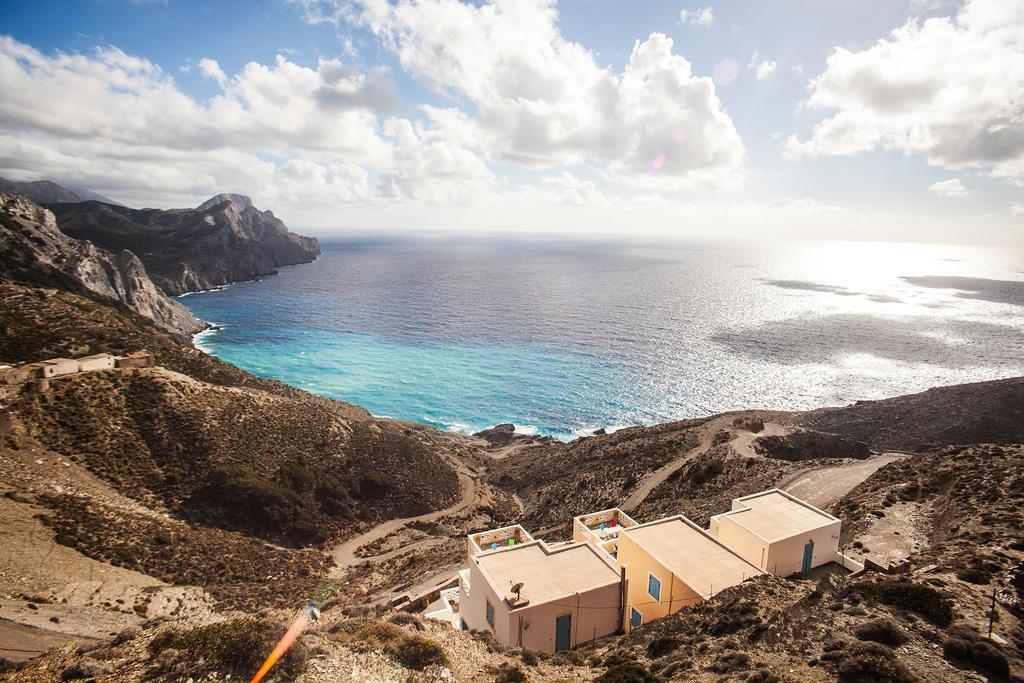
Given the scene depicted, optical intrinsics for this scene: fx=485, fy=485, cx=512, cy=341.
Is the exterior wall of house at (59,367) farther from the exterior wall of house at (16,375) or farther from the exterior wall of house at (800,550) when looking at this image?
the exterior wall of house at (800,550)

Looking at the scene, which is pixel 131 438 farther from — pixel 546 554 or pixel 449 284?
pixel 449 284

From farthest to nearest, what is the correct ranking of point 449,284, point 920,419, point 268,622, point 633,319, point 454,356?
point 449,284
point 633,319
point 454,356
point 920,419
point 268,622

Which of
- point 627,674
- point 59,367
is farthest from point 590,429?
point 59,367

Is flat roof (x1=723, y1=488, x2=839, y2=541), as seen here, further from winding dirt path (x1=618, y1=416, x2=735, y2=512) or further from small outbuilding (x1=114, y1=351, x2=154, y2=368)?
small outbuilding (x1=114, y1=351, x2=154, y2=368)

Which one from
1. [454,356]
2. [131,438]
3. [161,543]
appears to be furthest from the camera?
[454,356]

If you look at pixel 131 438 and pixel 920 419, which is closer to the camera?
pixel 131 438

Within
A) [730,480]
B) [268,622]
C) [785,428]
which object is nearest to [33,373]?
[268,622]

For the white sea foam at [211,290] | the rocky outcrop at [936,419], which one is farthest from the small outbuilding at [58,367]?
the white sea foam at [211,290]

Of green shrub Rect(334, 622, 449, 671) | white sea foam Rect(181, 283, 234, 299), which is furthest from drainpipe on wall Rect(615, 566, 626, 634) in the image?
white sea foam Rect(181, 283, 234, 299)
